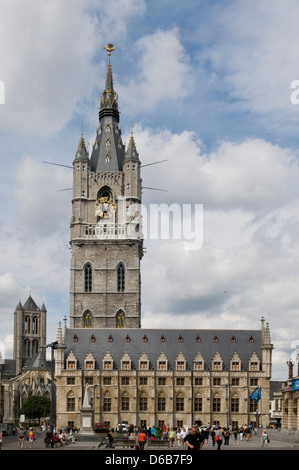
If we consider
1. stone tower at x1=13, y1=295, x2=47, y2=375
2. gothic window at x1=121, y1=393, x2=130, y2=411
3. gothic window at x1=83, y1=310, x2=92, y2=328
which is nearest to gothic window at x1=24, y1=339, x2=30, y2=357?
stone tower at x1=13, y1=295, x2=47, y2=375

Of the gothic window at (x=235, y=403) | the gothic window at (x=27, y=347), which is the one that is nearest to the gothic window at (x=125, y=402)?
the gothic window at (x=235, y=403)

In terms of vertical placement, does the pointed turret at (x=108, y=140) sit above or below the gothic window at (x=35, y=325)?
above

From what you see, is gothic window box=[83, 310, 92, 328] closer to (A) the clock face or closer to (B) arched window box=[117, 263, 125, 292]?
(B) arched window box=[117, 263, 125, 292]

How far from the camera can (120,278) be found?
111312 mm

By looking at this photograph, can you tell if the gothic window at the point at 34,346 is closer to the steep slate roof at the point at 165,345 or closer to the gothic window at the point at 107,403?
the steep slate roof at the point at 165,345

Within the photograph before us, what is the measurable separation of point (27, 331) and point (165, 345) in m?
107

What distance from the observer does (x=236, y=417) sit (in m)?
88.6

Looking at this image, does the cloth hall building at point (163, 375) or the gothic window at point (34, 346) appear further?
the gothic window at point (34, 346)

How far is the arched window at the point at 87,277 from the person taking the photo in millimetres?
110469

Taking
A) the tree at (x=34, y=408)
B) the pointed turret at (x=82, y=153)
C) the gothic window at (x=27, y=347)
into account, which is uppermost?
the pointed turret at (x=82, y=153)

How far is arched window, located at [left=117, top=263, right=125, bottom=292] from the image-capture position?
110750mm

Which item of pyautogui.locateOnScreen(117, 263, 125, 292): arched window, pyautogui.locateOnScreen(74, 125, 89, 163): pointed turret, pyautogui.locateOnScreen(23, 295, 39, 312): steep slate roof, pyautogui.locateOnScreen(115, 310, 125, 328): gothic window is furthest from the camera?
pyautogui.locateOnScreen(23, 295, 39, 312): steep slate roof
